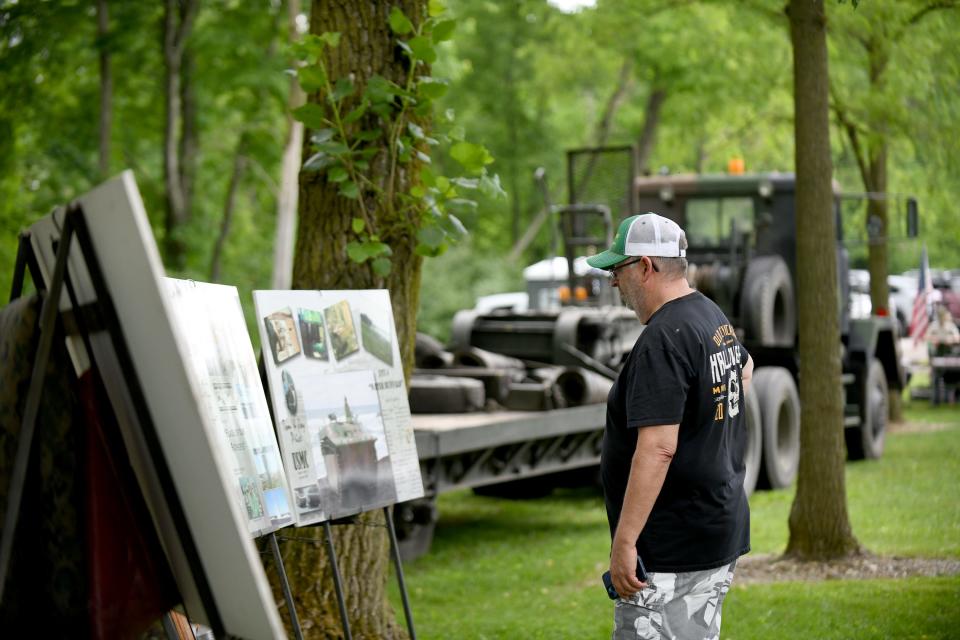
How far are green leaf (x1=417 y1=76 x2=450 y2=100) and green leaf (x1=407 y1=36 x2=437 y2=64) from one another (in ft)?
0.32

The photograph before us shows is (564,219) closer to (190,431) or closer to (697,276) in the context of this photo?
(697,276)

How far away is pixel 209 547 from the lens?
2.71 m

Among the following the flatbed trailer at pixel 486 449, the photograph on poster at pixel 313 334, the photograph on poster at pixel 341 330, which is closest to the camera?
the photograph on poster at pixel 313 334

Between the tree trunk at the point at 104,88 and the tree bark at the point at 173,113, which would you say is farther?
the tree bark at the point at 173,113

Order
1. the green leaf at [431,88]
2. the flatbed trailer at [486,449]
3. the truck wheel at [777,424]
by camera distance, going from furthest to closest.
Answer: the truck wheel at [777,424] < the flatbed trailer at [486,449] < the green leaf at [431,88]

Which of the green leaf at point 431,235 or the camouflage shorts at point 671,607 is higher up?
the green leaf at point 431,235

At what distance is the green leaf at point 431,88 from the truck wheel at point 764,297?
24.8 feet

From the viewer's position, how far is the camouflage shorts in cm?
380

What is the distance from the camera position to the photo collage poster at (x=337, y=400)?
13.8ft

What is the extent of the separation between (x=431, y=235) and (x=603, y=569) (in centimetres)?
400

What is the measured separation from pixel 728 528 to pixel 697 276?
9.37 m

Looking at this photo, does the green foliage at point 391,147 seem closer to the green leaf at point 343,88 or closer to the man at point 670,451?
the green leaf at point 343,88

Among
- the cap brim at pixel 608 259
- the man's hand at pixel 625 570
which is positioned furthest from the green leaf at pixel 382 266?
the man's hand at pixel 625 570

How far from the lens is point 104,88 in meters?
21.1
